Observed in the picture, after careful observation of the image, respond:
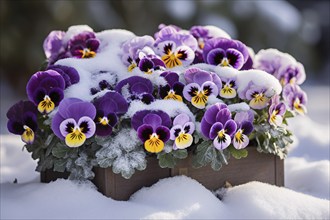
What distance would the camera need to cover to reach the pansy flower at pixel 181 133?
1557 mm

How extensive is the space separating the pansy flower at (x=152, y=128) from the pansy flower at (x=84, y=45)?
0.40 meters

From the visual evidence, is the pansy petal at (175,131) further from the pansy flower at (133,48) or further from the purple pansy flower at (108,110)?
the pansy flower at (133,48)

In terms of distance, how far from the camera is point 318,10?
8375 millimetres

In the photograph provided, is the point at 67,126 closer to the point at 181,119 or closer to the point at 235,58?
the point at 181,119

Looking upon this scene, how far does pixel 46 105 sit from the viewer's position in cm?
162

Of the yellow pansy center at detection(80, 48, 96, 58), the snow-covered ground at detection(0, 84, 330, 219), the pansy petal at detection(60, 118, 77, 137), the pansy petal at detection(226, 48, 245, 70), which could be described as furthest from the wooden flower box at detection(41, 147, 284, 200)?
the yellow pansy center at detection(80, 48, 96, 58)

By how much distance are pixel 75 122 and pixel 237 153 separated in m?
0.43

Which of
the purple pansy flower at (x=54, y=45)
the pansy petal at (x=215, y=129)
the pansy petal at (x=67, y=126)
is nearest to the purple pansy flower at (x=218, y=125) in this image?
the pansy petal at (x=215, y=129)

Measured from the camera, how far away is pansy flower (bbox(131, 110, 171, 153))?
5.03 ft

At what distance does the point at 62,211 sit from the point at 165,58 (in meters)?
0.53

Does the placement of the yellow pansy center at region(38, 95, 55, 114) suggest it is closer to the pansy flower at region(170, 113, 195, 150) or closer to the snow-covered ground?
the snow-covered ground

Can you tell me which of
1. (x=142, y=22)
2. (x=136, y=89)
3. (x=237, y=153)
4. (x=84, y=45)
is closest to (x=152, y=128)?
(x=136, y=89)

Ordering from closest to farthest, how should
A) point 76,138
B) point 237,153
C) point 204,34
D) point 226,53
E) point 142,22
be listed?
1. point 76,138
2. point 237,153
3. point 226,53
4. point 204,34
5. point 142,22

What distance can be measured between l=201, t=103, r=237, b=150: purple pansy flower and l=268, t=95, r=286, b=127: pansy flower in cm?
16
